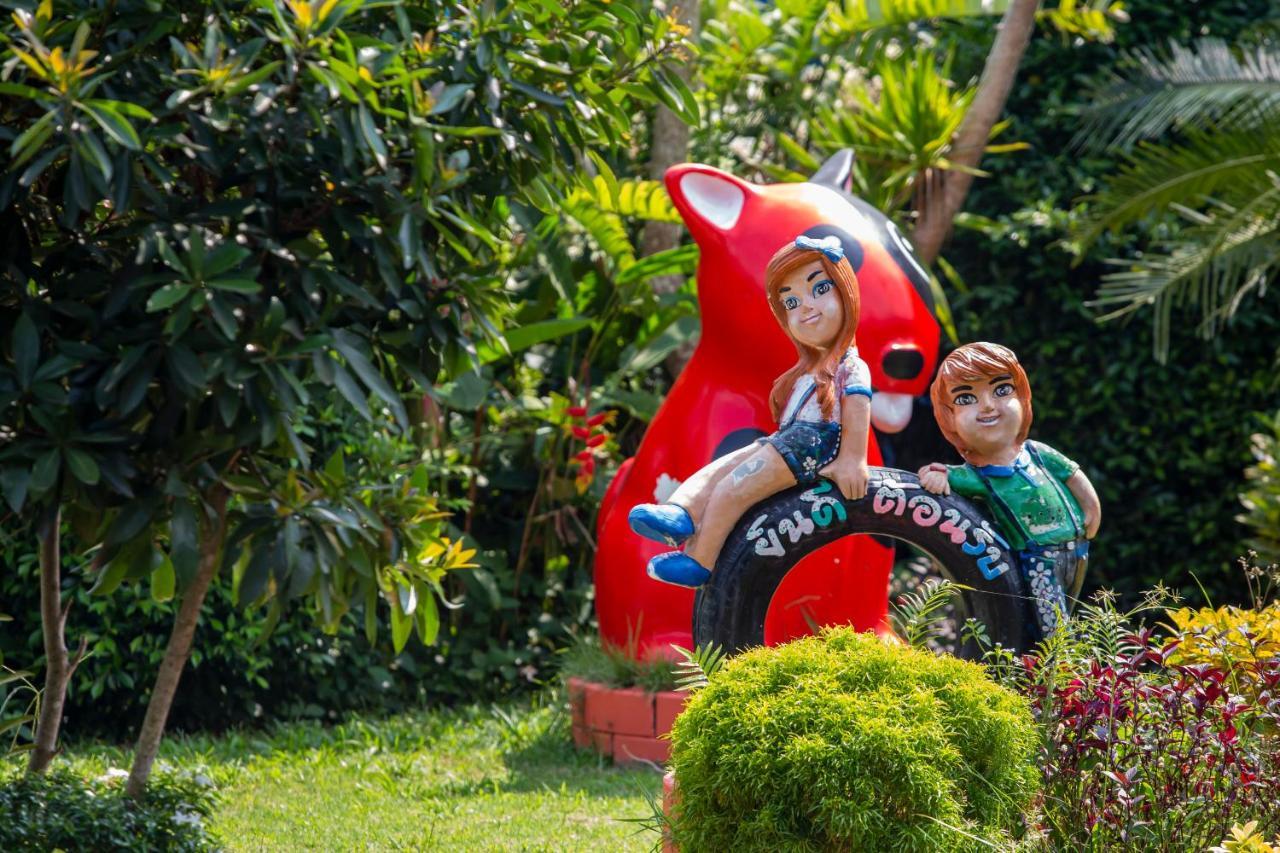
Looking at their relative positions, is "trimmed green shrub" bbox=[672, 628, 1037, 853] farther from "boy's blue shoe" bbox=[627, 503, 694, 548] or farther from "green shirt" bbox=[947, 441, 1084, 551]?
"green shirt" bbox=[947, 441, 1084, 551]

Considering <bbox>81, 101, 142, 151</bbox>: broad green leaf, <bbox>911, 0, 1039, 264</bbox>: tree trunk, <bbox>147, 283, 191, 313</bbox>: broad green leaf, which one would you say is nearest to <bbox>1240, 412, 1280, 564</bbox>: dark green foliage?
<bbox>911, 0, 1039, 264</bbox>: tree trunk

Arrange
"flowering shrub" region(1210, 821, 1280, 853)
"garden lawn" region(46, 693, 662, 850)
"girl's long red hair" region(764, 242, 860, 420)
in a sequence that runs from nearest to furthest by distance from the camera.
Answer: "flowering shrub" region(1210, 821, 1280, 853)
"girl's long red hair" region(764, 242, 860, 420)
"garden lawn" region(46, 693, 662, 850)

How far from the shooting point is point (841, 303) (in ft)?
14.0

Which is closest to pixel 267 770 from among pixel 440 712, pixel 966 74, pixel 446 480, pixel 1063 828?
pixel 440 712

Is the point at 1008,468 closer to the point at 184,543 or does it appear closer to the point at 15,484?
the point at 184,543

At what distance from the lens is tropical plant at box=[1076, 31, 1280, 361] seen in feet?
24.0

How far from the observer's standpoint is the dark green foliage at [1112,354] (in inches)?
323

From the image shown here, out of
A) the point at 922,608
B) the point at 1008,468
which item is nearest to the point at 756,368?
the point at 1008,468

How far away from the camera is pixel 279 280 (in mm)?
3469

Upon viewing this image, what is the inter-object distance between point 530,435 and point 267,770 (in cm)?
236

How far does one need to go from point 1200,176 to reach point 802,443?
4125mm

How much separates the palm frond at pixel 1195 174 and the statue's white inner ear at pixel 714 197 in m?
2.54

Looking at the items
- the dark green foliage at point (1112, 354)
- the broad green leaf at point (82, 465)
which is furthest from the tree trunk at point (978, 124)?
the broad green leaf at point (82, 465)

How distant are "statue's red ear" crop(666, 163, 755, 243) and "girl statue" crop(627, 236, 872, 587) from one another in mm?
1287
